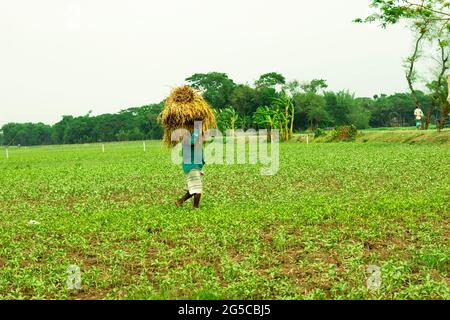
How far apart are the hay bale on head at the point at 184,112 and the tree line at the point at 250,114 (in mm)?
45573

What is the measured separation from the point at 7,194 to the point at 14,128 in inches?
3985

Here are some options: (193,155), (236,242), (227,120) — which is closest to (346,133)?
(227,120)

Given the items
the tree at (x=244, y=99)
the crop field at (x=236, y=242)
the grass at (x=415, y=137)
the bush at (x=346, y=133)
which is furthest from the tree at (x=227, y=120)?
the crop field at (x=236, y=242)

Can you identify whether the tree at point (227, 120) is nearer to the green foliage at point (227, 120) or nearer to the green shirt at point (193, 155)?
the green foliage at point (227, 120)

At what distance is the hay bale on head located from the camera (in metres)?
10.4

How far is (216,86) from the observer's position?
88.2m

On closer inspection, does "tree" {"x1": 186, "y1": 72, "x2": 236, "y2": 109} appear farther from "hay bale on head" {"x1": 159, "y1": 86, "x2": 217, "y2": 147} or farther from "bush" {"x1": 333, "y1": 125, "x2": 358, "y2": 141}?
"hay bale on head" {"x1": 159, "y1": 86, "x2": 217, "y2": 147}

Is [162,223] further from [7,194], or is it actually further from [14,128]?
[14,128]

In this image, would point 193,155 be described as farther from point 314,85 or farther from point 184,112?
point 314,85

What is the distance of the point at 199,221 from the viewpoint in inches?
351

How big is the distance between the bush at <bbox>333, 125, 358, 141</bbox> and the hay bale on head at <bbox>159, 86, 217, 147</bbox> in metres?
35.2

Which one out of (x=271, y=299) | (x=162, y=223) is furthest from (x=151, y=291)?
(x=162, y=223)

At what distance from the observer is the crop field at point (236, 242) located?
5.43 metres

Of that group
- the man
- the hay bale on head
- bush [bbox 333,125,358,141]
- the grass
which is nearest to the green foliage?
bush [bbox 333,125,358,141]
